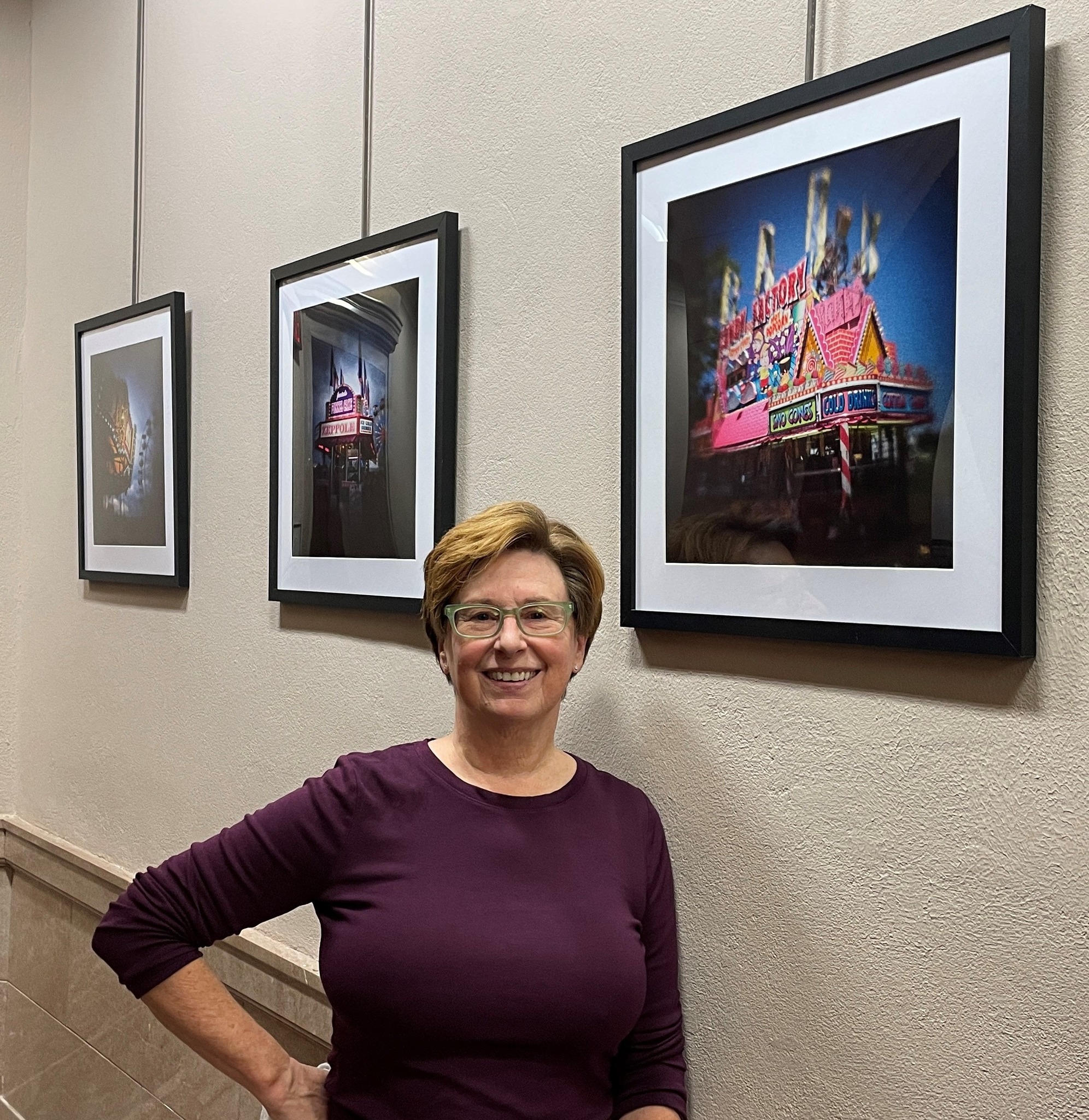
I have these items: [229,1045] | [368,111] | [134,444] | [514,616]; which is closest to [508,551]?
[514,616]

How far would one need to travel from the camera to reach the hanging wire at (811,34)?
4.20 feet

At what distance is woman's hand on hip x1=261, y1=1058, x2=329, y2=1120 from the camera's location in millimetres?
1470

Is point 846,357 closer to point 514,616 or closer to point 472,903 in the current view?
point 514,616

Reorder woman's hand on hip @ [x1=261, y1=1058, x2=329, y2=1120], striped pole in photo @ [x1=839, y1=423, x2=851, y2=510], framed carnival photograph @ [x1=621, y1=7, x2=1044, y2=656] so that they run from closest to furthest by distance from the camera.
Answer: framed carnival photograph @ [x1=621, y1=7, x2=1044, y2=656] < striped pole in photo @ [x1=839, y1=423, x2=851, y2=510] < woman's hand on hip @ [x1=261, y1=1058, x2=329, y2=1120]

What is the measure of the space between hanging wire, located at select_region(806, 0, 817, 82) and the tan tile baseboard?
1.55 m

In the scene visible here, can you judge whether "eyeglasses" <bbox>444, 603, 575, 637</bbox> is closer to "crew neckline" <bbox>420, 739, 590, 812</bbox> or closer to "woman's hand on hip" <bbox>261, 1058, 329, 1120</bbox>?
"crew neckline" <bbox>420, 739, 590, 812</bbox>

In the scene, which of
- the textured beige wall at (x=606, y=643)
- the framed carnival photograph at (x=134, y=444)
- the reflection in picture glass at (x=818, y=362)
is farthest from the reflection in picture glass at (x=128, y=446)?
the reflection in picture glass at (x=818, y=362)

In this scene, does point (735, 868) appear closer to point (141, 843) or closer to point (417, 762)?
point (417, 762)

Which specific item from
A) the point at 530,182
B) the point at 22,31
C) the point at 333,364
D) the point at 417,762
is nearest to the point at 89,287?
the point at 22,31

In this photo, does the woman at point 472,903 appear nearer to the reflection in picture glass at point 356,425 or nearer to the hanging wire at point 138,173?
the reflection in picture glass at point 356,425

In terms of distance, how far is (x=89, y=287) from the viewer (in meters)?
2.76

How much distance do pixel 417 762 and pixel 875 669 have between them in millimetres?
568

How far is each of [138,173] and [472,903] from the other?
1.94 metres

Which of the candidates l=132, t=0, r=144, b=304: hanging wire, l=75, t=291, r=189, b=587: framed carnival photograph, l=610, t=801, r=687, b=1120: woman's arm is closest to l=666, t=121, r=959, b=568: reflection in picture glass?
l=610, t=801, r=687, b=1120: woman's arm
